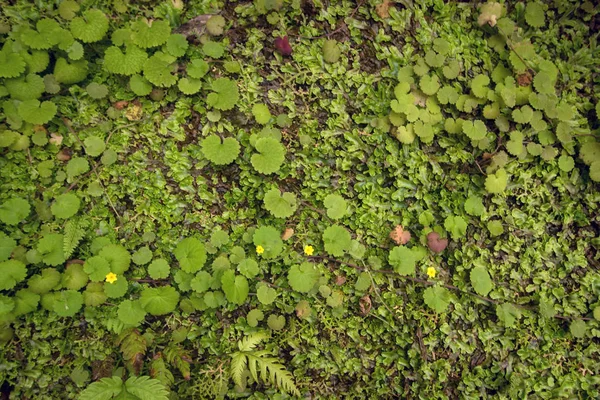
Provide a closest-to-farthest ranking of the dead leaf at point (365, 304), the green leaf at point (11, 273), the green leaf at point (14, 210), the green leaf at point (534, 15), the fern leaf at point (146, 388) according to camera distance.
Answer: the fern leaf at point (146, 388) < the green leaf at point (11, 273) < the green leaf at point (14, 210) < the dead leaf at point (365, 304) < the green leaf at point (534, 15)

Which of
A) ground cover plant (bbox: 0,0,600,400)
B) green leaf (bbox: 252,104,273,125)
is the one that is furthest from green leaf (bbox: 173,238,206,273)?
green leaf (bbox: 252,104,273,125)

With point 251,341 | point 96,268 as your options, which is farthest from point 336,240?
point 96,268

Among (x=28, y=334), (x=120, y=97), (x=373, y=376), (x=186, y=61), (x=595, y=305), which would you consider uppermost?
(x=595, y=305)

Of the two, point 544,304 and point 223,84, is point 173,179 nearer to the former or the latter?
point 223,84

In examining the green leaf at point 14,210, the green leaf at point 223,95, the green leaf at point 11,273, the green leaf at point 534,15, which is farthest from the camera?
the green leaf at point 534,15

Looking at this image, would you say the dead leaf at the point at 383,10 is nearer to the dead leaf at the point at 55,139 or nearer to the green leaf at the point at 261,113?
the green leaf at the point at 261,113

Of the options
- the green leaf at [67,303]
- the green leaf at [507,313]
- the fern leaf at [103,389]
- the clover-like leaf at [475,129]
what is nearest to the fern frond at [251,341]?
the fern leaf at [103,389]

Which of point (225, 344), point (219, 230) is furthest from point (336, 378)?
point (219, 230)

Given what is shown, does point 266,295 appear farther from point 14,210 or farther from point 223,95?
point 14,210
